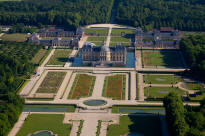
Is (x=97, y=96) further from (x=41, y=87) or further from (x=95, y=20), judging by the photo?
(x=95, y=20)

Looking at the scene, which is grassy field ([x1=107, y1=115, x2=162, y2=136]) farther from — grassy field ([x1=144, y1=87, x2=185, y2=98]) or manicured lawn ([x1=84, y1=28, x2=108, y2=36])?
manicured lawn ([x1=84, y1=28, x2=108, y2=36])

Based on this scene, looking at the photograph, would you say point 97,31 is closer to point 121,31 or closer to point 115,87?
point 121,31

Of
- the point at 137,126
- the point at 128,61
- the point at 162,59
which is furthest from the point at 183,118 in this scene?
the point at 162,59

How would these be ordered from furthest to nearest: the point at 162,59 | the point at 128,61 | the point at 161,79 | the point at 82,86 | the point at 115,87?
the point at 162,59, the point at 128,61, the point at 161,79, the point at 82,86, the point at 115,87

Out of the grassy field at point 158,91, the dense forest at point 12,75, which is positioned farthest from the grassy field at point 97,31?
the grassy field at point 158,91

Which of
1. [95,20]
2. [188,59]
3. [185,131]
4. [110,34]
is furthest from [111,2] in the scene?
[185,131]

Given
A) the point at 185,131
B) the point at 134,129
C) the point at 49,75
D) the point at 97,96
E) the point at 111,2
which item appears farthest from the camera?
the point at 111,2

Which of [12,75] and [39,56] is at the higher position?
[39,56]
